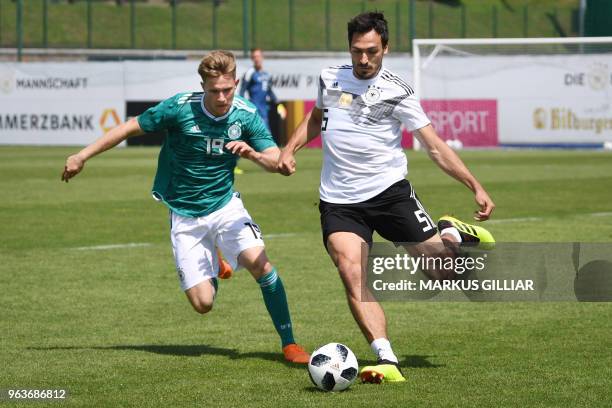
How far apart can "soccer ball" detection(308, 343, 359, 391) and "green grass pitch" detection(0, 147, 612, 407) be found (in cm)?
9

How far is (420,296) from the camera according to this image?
8680 mm

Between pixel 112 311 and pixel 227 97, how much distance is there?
8.45 ft

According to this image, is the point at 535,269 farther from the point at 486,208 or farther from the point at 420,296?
the point at 486,208

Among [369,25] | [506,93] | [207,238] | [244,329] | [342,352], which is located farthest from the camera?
[506,93]

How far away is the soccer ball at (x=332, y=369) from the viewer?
21.3ft

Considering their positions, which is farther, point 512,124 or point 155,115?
point 512,124

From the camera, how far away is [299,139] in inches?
293

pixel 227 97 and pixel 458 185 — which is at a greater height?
pixel 227 97

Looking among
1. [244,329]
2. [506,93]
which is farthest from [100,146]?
[506,93]

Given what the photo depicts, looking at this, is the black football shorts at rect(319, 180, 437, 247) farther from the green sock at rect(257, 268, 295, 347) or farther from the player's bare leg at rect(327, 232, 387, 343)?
the green sock at rect(257, 268, 295, 347)

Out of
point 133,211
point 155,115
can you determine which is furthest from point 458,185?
point 155,115

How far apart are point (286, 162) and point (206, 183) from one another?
877 millimetres

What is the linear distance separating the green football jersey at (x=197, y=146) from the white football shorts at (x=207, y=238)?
7 cm

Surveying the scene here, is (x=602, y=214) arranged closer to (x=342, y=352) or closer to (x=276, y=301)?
(x=276, y=301)
